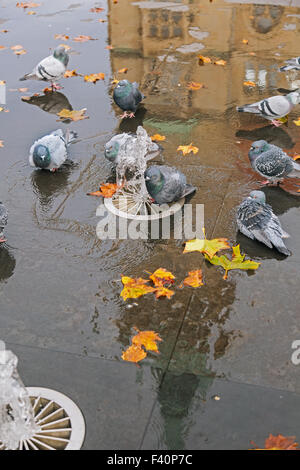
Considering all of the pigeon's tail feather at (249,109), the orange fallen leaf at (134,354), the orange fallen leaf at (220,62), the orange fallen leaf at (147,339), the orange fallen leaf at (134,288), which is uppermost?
the orange fallen leaf at (220,62)

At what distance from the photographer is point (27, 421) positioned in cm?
319

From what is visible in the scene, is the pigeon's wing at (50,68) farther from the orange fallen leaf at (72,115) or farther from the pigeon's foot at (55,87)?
the orange fallen leaf at (72,115)

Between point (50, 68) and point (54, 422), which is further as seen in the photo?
point (50, 68)

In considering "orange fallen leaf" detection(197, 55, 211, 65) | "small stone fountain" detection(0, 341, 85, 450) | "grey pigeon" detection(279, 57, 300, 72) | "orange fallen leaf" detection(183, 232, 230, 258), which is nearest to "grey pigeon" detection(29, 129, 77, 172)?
"orange fallen leaf" detection(183, 232, 230, 258)

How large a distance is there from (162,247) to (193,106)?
135 inches

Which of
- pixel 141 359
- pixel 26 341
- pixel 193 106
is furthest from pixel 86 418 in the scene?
pixel 193 106

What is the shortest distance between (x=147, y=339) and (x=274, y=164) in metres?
2.59

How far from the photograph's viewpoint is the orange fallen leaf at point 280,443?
3.16m

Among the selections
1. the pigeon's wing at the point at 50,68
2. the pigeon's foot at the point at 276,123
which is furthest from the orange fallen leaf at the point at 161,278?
the pigeon's wing at the point at 50,68

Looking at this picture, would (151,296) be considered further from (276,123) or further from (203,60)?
(203,60)

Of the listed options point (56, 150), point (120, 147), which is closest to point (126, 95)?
point (120, 147)

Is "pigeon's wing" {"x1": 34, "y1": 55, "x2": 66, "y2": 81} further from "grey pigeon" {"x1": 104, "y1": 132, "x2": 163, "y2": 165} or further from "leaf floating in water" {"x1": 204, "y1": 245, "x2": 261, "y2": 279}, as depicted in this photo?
"leaf floating in water" {"x1": 204, "y1": 245, "x2": 261, "y2": 279}

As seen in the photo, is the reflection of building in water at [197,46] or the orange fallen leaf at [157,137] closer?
the orange fallen leaf at [157,137]

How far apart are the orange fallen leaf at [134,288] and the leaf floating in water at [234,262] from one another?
2.20ft
